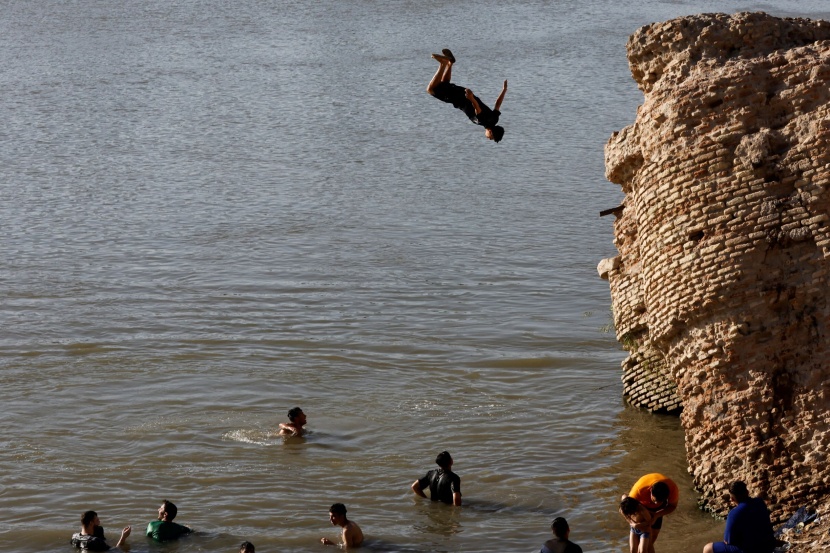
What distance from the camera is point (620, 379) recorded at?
19344 mm

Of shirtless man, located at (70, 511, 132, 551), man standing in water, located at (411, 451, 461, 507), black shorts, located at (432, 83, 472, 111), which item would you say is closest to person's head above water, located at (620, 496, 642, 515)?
man standing in water, located at (411, 451, 461, 507)

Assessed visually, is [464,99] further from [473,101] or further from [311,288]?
[311,288]

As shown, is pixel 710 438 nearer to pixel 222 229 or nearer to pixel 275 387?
pixel 275 387

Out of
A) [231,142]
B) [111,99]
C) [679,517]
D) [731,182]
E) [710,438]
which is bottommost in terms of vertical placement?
[679,517]

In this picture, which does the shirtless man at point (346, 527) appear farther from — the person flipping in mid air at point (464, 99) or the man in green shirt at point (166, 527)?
the person flipping in mid air at point (464, 99)

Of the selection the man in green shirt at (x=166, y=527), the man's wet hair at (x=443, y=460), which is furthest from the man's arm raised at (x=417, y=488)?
the man in green shirt at (x=166, y=527)

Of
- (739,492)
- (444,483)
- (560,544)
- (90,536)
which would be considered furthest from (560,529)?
(90,536)

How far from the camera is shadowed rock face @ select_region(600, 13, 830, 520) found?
12.5 metres

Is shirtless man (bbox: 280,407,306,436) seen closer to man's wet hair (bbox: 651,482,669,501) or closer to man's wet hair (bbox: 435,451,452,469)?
man's wet hair (bbox: 435,451,452,469)

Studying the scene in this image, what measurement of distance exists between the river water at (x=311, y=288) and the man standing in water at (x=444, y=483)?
0.15 meters

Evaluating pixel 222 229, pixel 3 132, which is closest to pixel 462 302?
pixel 222 229

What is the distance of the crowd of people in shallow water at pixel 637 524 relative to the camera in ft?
37.0

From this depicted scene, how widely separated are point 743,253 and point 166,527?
6865 mm

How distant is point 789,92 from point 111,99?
27.1 metres
